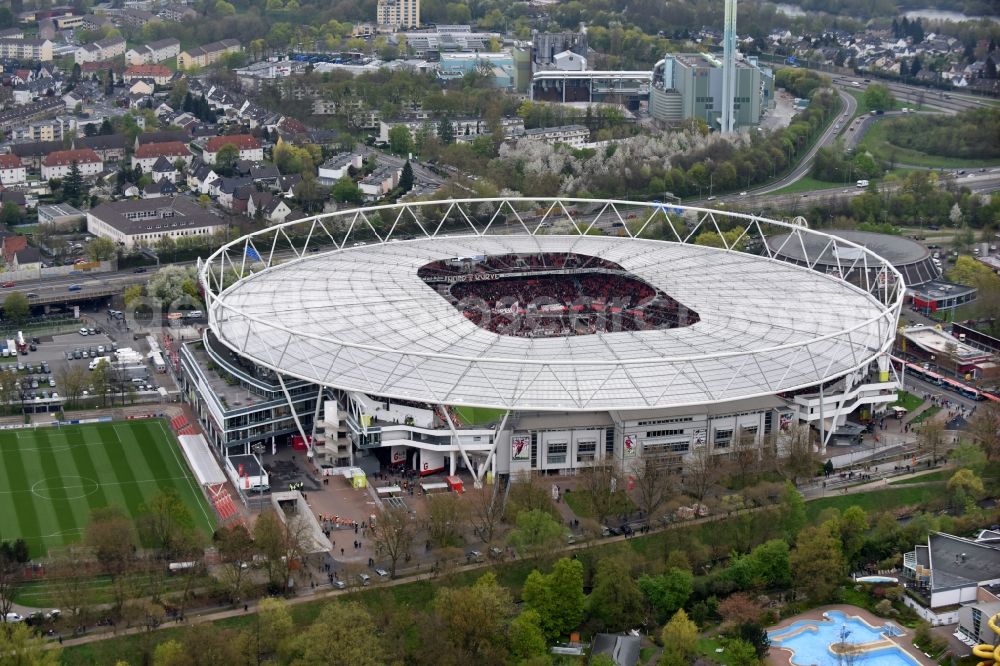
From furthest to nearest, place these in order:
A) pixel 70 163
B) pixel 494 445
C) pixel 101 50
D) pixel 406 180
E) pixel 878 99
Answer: pixel 101 50, pixel 878 99, pixel 70 163, pixel 406 180, pixel 494 445

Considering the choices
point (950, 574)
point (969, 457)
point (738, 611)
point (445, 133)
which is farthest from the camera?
point (445, 133)

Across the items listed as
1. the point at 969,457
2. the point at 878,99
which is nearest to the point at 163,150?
the point at 878,99

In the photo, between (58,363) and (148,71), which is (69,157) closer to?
(148,71)

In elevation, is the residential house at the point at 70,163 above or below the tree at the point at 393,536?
above

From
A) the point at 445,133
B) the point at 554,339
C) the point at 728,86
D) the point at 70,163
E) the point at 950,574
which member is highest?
the point at 728,86

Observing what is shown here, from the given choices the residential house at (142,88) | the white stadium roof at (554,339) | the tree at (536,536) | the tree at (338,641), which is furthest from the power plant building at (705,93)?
the tree at (338,641)

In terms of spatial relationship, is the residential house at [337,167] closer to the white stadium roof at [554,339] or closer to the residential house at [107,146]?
the residential house at [107,146]

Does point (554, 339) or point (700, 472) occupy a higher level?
point (554, 339)
